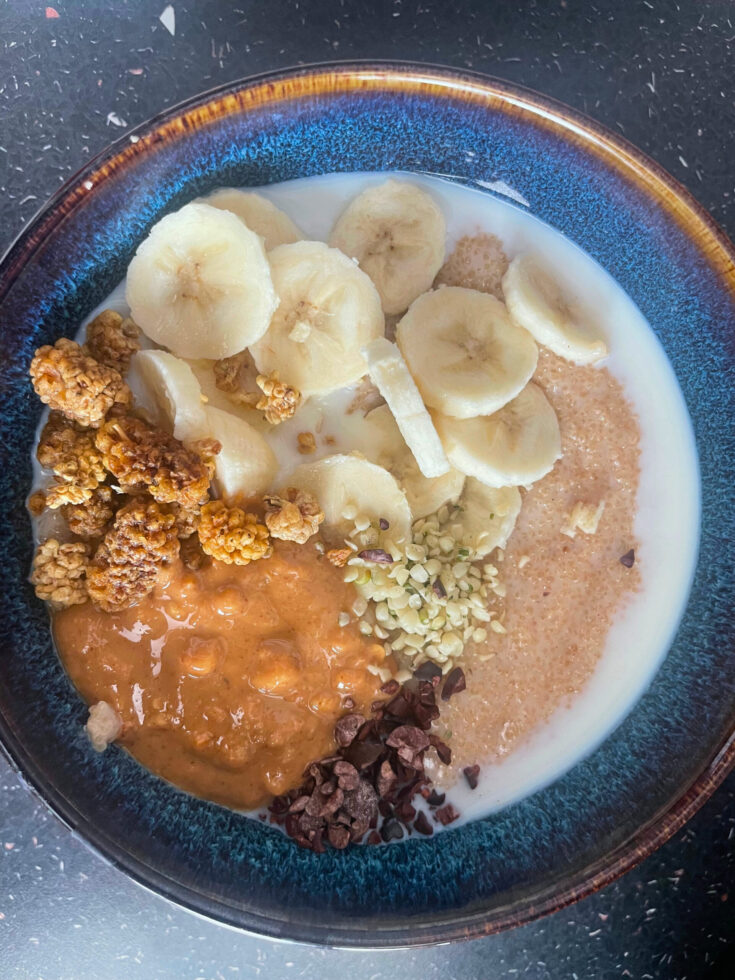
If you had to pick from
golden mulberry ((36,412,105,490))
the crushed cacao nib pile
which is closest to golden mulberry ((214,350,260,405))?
golden mulberry ((36,412,105,490))

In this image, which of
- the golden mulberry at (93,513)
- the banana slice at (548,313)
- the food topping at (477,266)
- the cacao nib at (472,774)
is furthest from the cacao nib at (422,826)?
the food topping at (477,266)

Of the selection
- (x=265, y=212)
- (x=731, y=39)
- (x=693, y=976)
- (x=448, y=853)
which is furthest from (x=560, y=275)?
(x=693, y=976)

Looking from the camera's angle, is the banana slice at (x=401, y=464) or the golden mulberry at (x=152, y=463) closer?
the golden mulberry at (x=152, y=463)

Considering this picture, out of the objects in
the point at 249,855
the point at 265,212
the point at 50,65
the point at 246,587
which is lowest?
the point at 249,855

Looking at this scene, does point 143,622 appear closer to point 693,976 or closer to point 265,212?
point 265,212

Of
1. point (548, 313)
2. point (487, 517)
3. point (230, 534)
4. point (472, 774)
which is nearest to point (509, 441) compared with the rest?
point (487, 517)

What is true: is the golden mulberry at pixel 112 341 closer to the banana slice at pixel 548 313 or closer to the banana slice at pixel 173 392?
the banana slice at pixel 173 392
